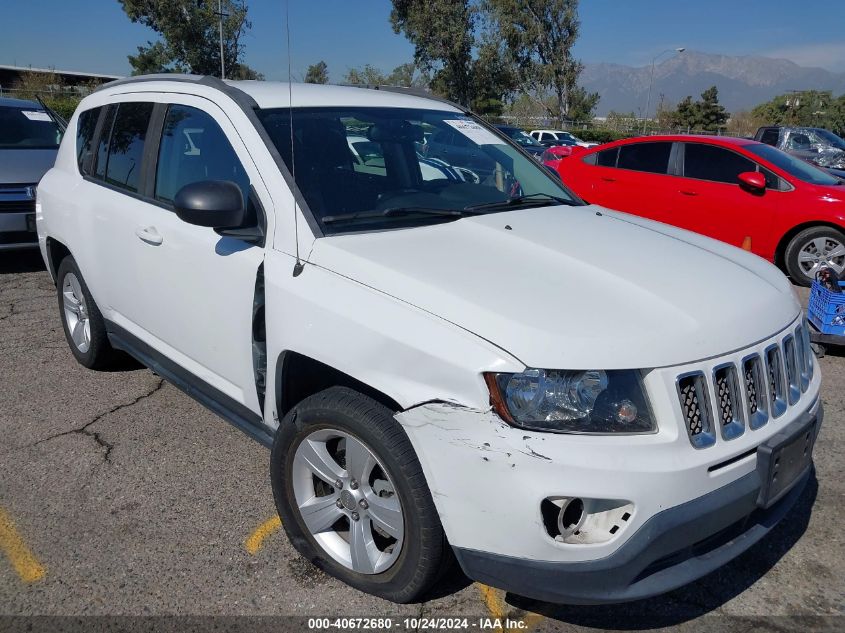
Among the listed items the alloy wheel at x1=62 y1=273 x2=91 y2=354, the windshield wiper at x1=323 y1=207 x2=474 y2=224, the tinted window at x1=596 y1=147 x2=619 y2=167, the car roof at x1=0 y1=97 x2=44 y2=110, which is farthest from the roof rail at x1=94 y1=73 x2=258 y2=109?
the tinted window at x1=596 y1=147 x2=619 y2=167

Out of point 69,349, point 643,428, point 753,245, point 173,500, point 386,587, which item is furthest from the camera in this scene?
point 753,245

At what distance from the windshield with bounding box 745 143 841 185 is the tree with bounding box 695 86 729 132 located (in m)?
55.0

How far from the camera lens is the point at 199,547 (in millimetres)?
2926

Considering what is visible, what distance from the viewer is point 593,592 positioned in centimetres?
208

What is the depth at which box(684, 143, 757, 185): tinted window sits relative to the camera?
7.96 metres

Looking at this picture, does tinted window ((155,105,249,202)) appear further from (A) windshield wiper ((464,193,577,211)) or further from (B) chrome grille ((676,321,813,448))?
(B) chrome grille ((676,321,813,448))

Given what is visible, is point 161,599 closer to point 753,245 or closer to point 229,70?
point 753,245

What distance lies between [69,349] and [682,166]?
22.0 feet

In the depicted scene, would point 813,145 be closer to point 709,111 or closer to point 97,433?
point 97,433

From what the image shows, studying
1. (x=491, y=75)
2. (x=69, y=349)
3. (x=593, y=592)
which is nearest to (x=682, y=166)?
(x=69, y=349)

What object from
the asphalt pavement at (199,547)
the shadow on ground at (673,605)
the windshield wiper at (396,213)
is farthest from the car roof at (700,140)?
the shadow on ground at (673,605)

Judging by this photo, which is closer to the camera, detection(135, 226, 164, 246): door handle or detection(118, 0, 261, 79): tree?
detection(135, 226, 164, 246): door handle

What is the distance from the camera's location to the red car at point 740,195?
7.57 m

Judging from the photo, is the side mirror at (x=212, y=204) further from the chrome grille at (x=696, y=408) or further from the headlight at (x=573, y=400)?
the chrome grille at (x=696, y=408)
